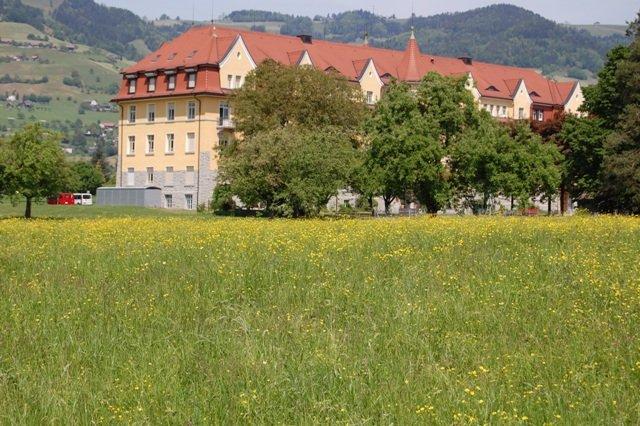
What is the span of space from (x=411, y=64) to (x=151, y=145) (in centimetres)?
2896

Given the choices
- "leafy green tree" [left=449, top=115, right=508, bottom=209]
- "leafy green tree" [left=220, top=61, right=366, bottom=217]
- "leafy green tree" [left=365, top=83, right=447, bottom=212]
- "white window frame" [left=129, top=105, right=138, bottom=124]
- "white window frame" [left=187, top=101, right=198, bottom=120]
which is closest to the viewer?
"leafy green tree" [left=220, top=61, right=366, bottom=217]

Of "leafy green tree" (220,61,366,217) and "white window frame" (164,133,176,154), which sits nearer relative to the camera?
"leafy green tree" (220,61,366,217)

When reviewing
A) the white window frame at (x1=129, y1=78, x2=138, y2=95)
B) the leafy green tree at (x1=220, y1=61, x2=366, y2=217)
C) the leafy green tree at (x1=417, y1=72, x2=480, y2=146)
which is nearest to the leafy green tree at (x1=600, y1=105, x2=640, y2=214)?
the leafy green tree at (x1=417, y1=72, x2=480, y2=146)

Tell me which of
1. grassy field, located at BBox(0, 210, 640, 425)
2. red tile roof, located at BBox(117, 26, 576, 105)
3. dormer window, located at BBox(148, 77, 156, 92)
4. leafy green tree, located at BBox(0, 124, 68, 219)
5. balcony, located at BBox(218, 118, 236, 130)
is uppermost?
red tile roof, located at BBox(117, 26, 576, 105)

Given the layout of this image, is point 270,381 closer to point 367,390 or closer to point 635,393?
point 367,390

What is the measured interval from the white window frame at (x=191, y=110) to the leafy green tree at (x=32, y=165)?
114ft

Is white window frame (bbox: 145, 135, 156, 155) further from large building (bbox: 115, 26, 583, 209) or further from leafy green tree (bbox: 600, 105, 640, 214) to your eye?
leafy green tree (bbox: 600, 105, 640, 214)

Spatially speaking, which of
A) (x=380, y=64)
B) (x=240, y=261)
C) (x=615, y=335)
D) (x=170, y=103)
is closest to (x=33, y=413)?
(x=615, y=335)

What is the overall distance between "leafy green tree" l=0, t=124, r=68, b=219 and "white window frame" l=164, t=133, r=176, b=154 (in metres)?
36.0

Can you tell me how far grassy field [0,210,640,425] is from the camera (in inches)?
394

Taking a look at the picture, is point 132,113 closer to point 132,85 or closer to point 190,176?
point 132,85

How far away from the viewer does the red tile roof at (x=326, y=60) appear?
8875 cm

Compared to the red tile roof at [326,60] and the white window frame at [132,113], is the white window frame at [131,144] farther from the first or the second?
the red tile roof at [326,60]

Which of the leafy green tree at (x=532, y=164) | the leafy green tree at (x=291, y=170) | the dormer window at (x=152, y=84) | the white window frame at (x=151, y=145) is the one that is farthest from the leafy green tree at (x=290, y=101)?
the dormer window at (x=152, y=84)
